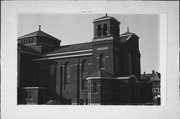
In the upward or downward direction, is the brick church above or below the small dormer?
below

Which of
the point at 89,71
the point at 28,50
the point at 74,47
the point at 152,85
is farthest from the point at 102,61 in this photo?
the point at 28,50

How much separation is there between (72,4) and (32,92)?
6.09ft

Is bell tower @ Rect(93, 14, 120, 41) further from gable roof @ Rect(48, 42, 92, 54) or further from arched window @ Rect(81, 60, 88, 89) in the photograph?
arched window @ Rect(81, 60, 88, 89)

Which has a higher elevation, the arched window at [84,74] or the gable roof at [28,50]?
the gable roof at [28,50]

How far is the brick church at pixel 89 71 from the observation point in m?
5.39

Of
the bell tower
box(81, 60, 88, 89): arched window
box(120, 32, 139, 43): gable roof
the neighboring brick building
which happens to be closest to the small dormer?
box(81, 60, 88, 89): arched window

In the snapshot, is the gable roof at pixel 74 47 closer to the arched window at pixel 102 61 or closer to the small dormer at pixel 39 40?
the small dormer at pixel 39 40

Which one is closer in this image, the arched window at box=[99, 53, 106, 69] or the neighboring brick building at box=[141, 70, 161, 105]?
the neighboring brick building at box=[141, 70, 161, 105]

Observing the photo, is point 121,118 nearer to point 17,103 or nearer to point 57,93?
point 57,93

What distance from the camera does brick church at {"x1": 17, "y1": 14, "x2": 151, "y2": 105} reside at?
539 centimetres

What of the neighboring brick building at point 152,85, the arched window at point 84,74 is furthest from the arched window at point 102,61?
the neighboring brick building at point 152,85

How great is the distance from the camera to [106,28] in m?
5.48

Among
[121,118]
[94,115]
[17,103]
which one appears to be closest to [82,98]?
[94,115]

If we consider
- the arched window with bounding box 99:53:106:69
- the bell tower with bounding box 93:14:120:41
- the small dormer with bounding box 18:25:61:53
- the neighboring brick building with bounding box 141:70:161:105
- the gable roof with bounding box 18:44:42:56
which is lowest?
the neighboring brick building with bounding box 141:70:161:105
